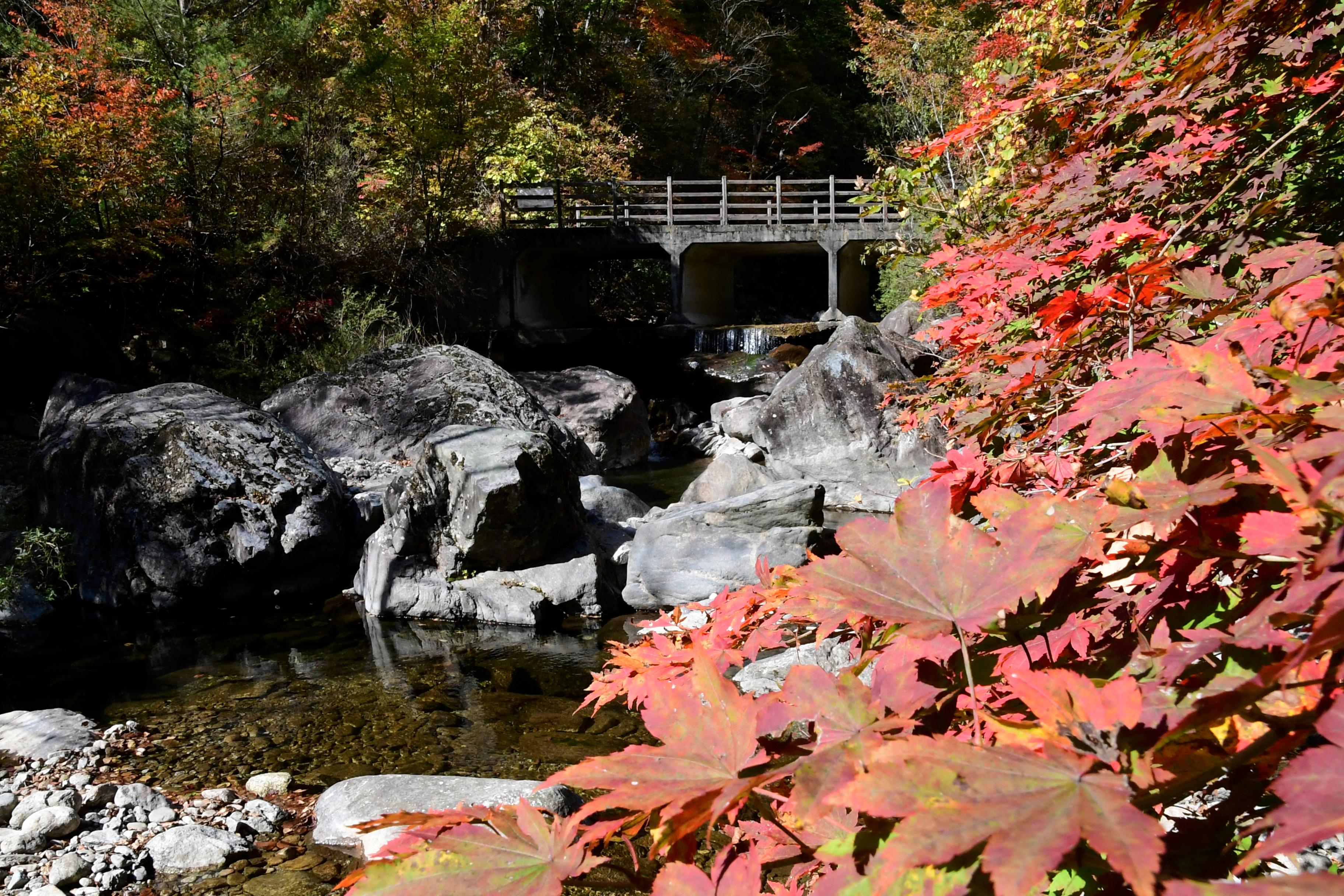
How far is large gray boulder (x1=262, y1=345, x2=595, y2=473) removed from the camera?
9.84m

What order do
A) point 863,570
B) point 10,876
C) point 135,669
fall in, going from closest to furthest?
point 863,570 → point 10,876 → point 135,669

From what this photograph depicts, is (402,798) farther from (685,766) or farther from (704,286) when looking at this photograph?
(704,286)

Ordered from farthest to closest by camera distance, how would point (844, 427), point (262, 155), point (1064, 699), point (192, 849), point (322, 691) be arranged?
point (262, 155) < point (844, 427) < point (322, 691) < point (192, 849) < point (1064, 699)

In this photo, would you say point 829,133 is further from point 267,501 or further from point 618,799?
point 618,799

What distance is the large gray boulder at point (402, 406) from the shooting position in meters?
9.84

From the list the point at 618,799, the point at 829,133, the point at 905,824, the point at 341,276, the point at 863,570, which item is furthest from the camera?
the point at 829,133

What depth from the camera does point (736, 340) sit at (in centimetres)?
1714

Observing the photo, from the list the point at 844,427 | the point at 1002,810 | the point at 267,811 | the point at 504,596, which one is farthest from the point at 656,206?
the point at 1002,810

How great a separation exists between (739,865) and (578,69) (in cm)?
2258

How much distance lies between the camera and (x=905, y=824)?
1.51 ft

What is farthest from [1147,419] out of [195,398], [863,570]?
[195,398]

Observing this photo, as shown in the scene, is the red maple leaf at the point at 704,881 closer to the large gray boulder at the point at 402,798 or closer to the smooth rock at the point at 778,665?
the large gray boulder at the point at 402,798

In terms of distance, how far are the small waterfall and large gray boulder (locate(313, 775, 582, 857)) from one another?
13379 millimetres

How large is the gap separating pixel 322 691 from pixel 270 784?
127cm
